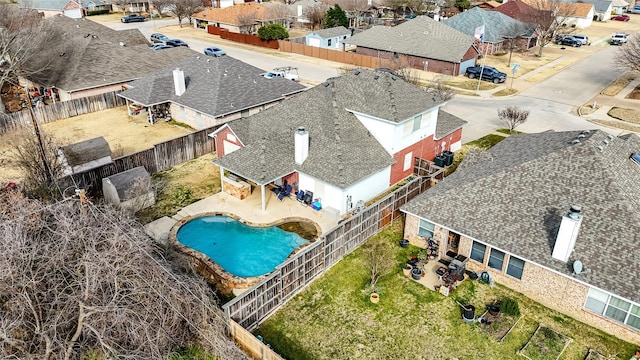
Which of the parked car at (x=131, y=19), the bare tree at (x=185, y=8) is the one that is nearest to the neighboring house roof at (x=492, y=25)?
the bare tree at (x=185, y=8)

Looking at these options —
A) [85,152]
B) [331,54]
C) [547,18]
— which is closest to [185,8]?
[331,54]

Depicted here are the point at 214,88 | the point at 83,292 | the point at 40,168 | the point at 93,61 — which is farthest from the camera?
the point at 93,61

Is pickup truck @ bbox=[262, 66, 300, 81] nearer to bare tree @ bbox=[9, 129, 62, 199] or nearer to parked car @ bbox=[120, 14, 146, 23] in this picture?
bare tree @ bbox=[9, 129, 62, 199]

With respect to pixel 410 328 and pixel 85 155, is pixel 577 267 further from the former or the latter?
pixel 85 155

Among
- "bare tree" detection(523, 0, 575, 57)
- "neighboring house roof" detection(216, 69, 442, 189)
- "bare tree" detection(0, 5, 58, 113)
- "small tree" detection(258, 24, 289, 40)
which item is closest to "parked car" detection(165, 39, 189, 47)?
"small tree" detection(258, 24, 289, 40)

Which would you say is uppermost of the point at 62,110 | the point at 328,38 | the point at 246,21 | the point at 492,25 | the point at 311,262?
the point at 492,25

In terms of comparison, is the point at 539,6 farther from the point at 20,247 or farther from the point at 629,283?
the point at 20,247
